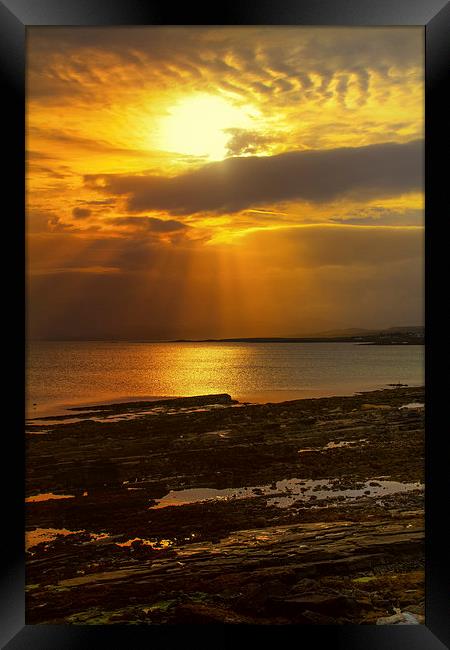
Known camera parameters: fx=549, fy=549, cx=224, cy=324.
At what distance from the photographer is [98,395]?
3174 mm

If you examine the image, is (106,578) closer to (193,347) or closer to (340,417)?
(193,347)

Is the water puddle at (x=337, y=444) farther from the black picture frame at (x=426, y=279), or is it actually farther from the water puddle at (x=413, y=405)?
the black picture frame at (x=426, y=279)

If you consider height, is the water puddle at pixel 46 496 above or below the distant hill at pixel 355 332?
below

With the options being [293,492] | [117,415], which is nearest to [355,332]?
[293,492]

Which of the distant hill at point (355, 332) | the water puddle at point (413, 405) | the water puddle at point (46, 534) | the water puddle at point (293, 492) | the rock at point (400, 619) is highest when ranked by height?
the distant hill at point (355, 332)

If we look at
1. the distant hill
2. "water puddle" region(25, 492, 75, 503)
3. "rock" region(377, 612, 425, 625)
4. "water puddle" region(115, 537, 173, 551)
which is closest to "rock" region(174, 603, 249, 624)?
"water puddle" region(115, 537, 173, 551)

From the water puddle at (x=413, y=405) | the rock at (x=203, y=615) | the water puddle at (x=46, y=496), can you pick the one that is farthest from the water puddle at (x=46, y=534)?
the water puddle at (x=413, y=405)

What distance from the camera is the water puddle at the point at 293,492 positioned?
2.38 metres

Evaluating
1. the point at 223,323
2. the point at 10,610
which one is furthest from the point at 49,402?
the point at 10,610

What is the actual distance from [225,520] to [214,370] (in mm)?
1003

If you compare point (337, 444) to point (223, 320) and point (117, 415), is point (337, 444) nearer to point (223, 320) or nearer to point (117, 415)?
point (223, 320)

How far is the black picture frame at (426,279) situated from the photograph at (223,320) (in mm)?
290

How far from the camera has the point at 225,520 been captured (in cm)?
237

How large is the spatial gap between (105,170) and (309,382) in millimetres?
1764
